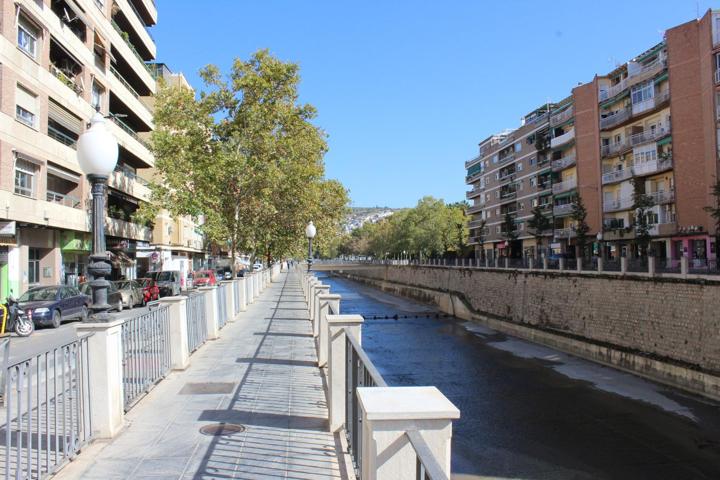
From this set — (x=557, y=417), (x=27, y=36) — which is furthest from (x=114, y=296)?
(x=557, y=417)

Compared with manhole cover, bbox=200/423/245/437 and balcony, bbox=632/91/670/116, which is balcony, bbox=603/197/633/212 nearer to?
balcony, bbox=632/91/670/116

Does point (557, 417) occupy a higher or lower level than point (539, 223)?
lower

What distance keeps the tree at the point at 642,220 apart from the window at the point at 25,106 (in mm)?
37365

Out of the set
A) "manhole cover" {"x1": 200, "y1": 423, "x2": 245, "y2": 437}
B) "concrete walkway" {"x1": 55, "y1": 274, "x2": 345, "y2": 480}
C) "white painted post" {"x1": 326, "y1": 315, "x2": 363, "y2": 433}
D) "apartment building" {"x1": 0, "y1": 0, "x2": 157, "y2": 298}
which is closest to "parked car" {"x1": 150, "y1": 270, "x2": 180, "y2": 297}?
"apartment building" {"x1": 0, "y1": 0, "x2": 157, "y2": 298}

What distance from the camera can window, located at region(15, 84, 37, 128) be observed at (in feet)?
72.8

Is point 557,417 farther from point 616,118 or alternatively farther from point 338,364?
point 616,118

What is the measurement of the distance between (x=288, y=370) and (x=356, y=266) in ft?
312

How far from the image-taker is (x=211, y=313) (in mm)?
12781

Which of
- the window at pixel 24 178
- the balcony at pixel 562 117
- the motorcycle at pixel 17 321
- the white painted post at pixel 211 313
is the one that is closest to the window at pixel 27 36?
the window at pixel 24 178

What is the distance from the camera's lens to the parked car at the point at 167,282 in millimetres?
30922

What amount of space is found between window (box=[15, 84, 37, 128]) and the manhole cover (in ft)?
69.0

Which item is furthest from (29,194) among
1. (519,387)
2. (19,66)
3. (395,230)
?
(395,230)

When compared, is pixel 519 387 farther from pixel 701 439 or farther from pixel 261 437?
pixel 261 437

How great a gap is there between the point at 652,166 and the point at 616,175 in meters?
5.63
